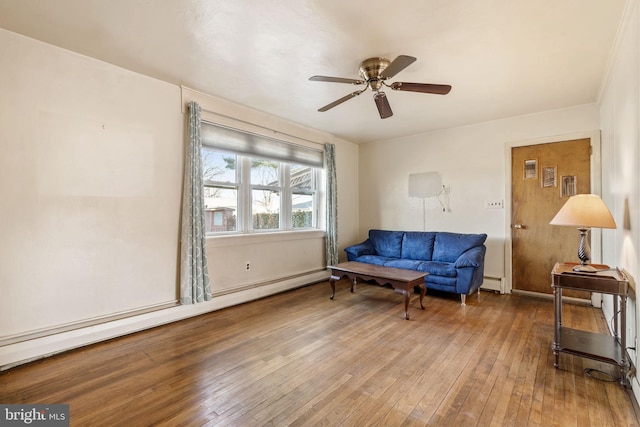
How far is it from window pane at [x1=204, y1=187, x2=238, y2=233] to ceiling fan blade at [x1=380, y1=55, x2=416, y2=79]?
2348mm

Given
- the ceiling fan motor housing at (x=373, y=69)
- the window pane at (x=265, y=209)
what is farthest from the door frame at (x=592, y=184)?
the window pane at (x=265, y=209)

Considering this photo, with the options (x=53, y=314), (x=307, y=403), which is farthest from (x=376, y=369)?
(x=53, y=314)

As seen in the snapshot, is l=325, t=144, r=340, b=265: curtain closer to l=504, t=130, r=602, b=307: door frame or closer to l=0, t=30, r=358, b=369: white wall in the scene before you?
l=0, t=30, r=358, b=369: white wall

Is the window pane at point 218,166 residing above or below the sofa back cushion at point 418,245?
above

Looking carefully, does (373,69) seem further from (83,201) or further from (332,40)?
(83,201)

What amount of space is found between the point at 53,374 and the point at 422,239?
4468 millimetres

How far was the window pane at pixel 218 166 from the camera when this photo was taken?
3.60m

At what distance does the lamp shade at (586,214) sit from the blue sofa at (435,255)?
1.43 m

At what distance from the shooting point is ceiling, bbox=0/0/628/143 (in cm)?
197

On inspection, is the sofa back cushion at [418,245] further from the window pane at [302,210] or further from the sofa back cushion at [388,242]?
the window pane at [302,210]

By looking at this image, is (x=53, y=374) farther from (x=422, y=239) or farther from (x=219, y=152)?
(x=422, y=239)

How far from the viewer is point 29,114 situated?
2.34 m

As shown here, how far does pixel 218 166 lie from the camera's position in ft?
12.2

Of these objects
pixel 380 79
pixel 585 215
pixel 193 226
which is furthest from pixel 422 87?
pixel 193 226
